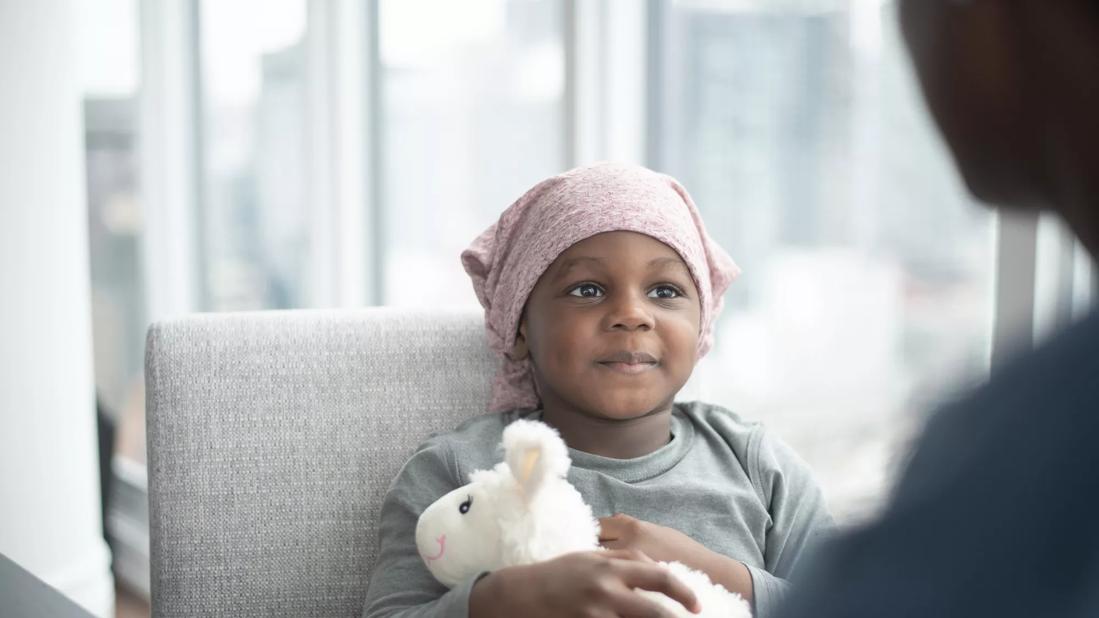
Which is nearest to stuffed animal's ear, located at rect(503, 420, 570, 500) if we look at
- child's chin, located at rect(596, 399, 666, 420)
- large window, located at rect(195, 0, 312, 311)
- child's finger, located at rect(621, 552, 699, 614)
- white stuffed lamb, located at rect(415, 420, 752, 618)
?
white stuffed lamb, located at rect(415, 420, 752, 618)

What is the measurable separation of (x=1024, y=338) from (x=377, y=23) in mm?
2765

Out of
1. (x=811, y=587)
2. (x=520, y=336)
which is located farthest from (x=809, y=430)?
(x=811, y=587)

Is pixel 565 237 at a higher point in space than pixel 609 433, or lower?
higher

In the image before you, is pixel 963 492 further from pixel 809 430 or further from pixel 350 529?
pixel 809 430

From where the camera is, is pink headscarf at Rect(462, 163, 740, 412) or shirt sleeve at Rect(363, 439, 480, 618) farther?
pink headscarf at Rect(462, 163, 740, 412)

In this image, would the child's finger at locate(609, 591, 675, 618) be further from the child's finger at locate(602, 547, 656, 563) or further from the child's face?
the child's face

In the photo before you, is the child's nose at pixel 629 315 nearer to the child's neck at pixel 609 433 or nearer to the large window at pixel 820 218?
the child's neck at pixel 609 433

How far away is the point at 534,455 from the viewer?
3.14 feet

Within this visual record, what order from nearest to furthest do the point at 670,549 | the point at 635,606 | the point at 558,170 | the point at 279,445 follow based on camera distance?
the point at 635,606
the point at 670,549
the point at 279,445
the point at 558,170

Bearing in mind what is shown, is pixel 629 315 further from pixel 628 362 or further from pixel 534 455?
pixel 534 455

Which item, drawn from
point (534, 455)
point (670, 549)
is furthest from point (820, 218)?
point (534, 455)

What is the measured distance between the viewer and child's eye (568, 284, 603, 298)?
1.23 m

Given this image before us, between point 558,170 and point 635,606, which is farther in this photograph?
point 558,170

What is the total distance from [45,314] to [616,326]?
218 centimetres
